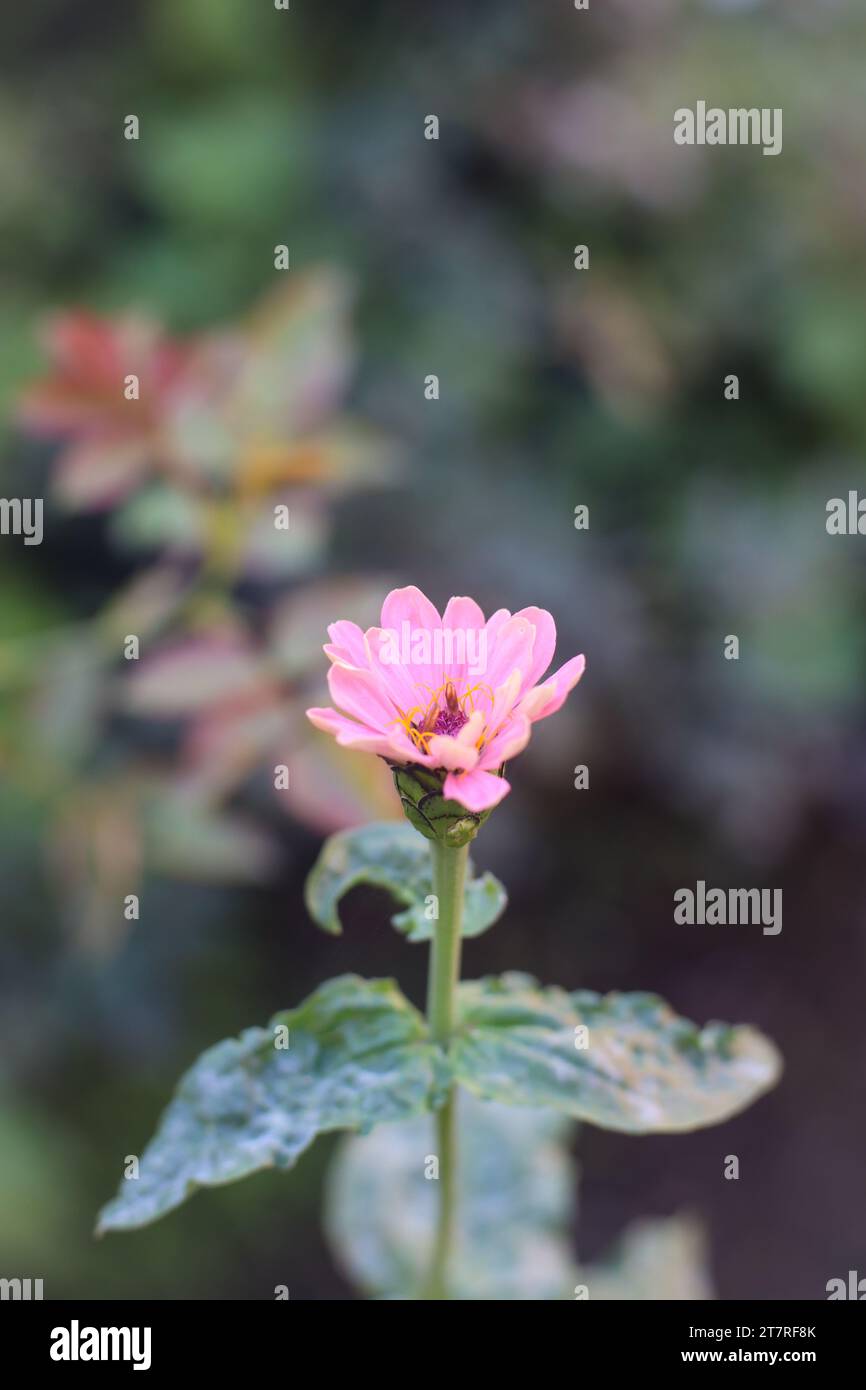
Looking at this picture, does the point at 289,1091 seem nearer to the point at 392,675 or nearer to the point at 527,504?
the point at 392,675
